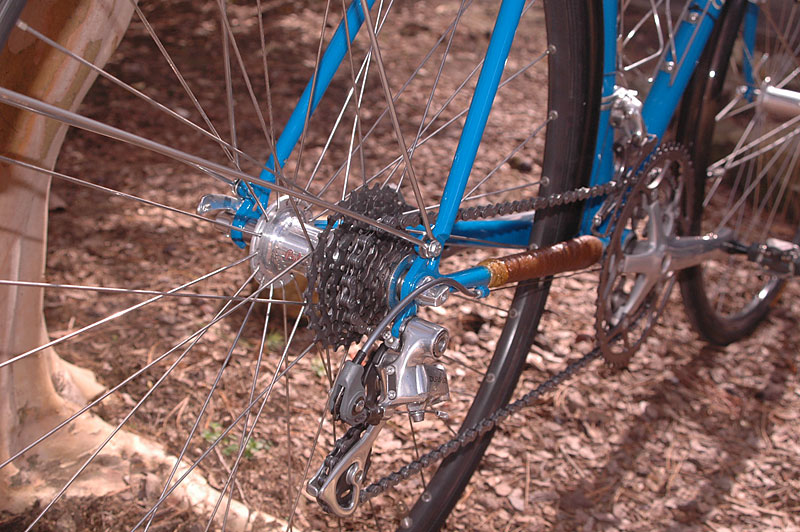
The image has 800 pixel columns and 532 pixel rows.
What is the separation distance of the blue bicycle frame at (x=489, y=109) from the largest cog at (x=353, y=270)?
0.14ft

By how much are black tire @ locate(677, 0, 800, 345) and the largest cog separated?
0.95 metres

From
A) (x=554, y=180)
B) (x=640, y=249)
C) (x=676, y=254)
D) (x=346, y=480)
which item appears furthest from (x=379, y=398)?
(x=676, y=254)

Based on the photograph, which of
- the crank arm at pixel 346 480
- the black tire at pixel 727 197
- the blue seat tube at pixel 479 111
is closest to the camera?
the crank arm at pixel 346 480

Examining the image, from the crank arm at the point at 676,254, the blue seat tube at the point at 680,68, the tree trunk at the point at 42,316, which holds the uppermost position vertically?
the blue seat tube at the point at 680,68

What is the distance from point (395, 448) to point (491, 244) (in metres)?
0.59

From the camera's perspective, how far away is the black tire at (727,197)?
1768mm

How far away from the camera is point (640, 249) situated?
1.61 metres

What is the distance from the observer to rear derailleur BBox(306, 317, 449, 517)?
1051 millimetres

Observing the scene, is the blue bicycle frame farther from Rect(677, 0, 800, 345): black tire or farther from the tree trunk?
the tree trunk

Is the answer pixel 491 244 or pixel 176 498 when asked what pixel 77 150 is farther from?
pixel 491 244

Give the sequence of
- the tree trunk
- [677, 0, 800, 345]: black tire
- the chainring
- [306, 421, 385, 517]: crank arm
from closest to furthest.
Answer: [306, 421, 385, 517]: crank arm, the tree trunk, the chainring, [677, 0, 800, 345]: black tire

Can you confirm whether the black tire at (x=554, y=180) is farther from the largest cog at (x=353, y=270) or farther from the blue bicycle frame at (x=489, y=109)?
the largest cog at (x=353, y=270)

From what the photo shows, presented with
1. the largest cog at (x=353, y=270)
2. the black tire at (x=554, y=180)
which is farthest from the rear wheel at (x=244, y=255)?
the largest cog at (x=353, y=270)

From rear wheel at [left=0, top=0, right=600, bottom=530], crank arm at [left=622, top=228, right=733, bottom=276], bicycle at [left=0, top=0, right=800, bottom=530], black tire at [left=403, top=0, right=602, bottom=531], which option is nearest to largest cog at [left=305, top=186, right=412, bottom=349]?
bicycle at [left=0, top=0, right=800, bottom=530]
